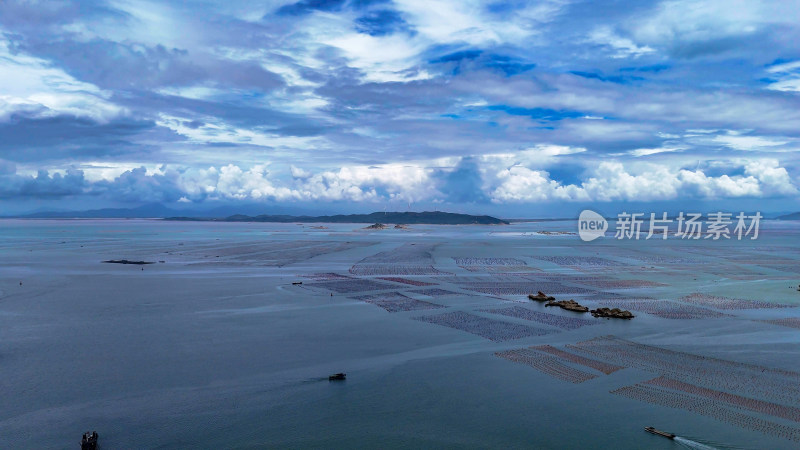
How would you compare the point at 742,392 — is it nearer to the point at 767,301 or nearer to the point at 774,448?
the point at 774,448

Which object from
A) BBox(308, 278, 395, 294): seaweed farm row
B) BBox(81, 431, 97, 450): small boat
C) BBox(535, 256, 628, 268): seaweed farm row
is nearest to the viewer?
BBox(81, 431, 97, 450): small boat

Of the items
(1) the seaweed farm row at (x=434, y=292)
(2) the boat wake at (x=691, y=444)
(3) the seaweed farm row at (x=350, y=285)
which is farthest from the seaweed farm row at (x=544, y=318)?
(2) the boat wake at (x=691, y=444)

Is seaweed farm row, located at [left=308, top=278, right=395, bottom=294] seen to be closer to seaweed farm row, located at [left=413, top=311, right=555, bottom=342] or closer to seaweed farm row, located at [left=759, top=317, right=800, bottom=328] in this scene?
seaweed farm row, located at [left=413, top=311, right=555, bottom=342]

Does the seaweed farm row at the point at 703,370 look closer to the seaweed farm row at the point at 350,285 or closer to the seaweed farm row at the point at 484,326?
the seaweed farm row at the point at 484,326

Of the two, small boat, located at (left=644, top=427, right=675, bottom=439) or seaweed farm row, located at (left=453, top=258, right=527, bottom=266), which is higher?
seaweed farm row, located at (left=453, top=258, right=527, bottom=266)

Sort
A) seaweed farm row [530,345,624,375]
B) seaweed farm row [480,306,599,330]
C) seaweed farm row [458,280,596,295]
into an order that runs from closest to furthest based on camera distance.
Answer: seaweed farm row [530,345,624,375] → seaweed farm row [480,306,599,330] → seaweed farm row [458,280,596,295]

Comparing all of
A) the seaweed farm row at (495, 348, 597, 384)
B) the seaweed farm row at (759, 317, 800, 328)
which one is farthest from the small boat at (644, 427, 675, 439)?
the seaweed farm row at (759, 317, 800, 328)
